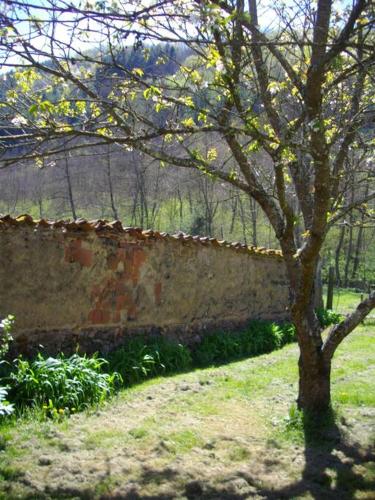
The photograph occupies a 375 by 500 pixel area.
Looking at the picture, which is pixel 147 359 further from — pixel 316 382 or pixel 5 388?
pixel 5 388

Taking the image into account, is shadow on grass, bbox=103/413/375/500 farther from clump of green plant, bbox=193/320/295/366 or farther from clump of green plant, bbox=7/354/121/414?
clump of green plant, bbox=193/320/295/366

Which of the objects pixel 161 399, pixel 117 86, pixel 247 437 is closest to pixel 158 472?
pixel 247 437

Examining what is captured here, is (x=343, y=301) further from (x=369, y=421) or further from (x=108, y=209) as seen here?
(x=108, y=209)

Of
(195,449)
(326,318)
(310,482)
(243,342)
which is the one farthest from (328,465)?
(326,318)

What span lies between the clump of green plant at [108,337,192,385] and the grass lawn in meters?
0.42

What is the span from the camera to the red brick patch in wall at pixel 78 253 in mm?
7230

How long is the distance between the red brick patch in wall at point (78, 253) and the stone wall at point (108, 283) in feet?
0.04

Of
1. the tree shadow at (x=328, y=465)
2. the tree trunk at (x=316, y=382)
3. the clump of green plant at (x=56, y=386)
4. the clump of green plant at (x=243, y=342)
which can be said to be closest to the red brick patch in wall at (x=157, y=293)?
the clump of green plant at (x=243, y=342)

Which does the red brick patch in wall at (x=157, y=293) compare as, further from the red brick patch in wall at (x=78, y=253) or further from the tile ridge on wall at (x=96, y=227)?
the red brick patch in wall at (x=78, y=253)

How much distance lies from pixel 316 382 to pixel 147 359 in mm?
2817

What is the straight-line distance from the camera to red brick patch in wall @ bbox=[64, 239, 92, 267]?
7.23 meters

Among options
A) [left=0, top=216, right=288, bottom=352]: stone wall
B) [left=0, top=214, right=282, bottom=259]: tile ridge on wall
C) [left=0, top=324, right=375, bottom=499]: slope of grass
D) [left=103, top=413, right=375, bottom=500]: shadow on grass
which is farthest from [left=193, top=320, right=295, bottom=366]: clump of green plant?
[left=103, top=413, right=375, bottom=500]: shadow on grass

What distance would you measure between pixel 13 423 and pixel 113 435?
923 millimetres

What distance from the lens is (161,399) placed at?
6219 millimetres
